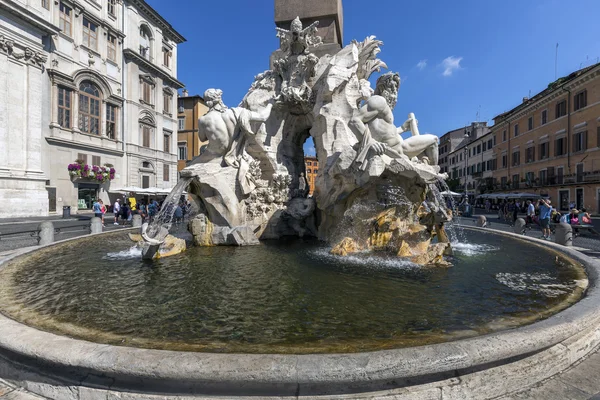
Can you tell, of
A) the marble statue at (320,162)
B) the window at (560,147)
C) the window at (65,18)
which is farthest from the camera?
the window at (560,147)

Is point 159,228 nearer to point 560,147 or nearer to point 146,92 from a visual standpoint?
point 146,92

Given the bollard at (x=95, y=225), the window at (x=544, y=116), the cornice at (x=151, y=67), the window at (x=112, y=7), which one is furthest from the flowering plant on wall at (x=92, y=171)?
the window at (x=544, y=116)

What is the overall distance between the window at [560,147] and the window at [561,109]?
2.12 metres

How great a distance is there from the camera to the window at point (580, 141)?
25.7 meters

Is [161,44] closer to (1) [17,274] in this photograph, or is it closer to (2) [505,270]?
(1) [17,274]

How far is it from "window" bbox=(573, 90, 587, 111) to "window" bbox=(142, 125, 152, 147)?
3595 centimetres

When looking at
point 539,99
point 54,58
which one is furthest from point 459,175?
point 54,58

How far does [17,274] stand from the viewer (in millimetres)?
5137

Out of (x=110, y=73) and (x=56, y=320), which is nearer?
(x=56, y=320)

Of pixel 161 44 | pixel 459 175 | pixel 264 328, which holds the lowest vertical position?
pixel 264 328

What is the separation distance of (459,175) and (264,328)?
5640 centimetres

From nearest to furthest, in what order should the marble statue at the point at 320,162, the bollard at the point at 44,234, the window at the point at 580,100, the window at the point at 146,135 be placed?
1. the marble statue at the point at 320,162
2. the bollard at the point at 44,234
3. the window at the point at 580,100
4. the window at the point at 146,135

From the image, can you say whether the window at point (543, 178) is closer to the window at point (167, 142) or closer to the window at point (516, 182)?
the window at point (516, 182)

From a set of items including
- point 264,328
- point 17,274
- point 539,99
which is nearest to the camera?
point 264,328
